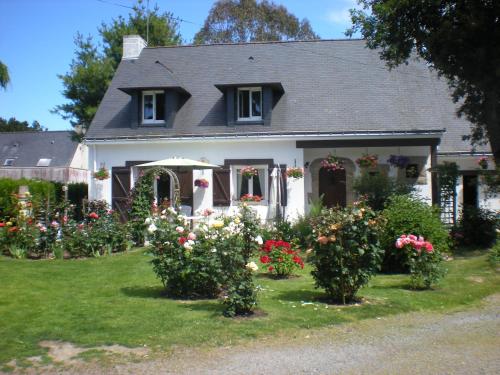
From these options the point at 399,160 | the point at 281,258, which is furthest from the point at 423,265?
the point at 399,160

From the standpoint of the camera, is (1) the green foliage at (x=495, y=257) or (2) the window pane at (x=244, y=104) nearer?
(1) the green foliage at (x=495, y=257)

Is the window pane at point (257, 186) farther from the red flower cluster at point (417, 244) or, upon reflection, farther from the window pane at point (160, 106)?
the red flower cluster at point (417, 244)

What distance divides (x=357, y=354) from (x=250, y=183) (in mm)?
12070

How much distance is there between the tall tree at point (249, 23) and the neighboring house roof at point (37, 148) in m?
19.3

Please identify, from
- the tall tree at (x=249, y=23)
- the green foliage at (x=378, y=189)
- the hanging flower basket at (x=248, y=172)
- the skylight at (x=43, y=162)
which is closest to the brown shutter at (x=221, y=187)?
the hanging flower basket at (x=248, y=172)

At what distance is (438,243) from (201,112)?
1003 centimetres

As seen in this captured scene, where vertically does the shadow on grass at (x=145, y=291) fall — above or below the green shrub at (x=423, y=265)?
below

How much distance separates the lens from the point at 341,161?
17203mm

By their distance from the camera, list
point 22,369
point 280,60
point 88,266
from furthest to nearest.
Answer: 1. point 280,60
2. point 88,266
3. point 22,369

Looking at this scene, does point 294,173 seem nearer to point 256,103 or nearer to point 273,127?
point 273,127

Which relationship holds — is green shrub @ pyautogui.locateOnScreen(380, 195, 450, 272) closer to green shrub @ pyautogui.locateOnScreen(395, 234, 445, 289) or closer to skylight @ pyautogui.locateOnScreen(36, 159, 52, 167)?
green shrub @ pyautogui.locateOnScreen(395, 234, 445, 289)

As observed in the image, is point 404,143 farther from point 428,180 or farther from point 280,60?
point 280,60

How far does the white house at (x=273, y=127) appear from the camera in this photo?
1727cm

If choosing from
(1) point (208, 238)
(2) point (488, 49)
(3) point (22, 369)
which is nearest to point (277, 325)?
(1) point (208, 238)
